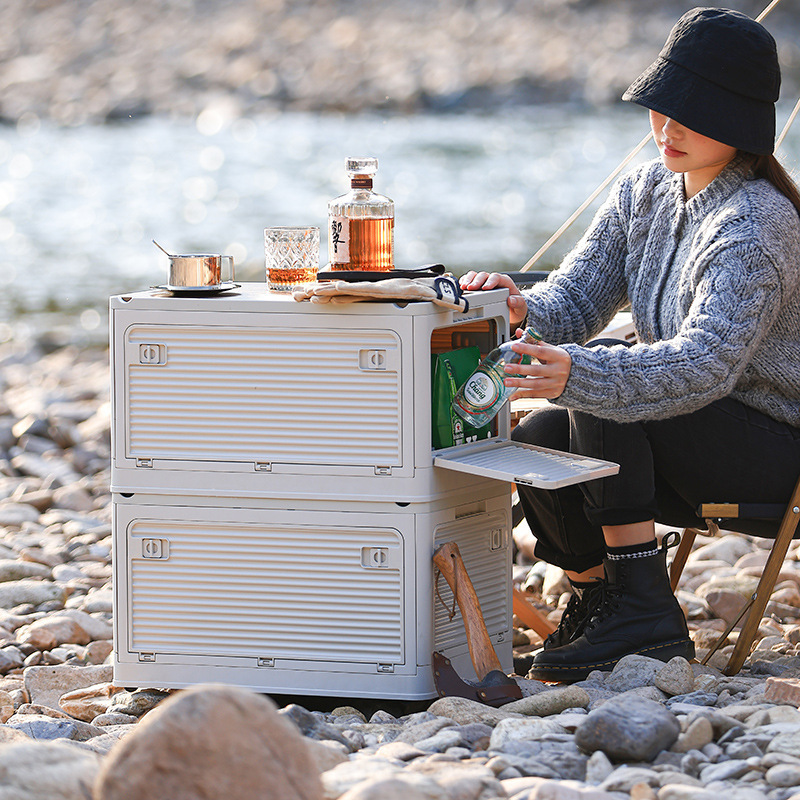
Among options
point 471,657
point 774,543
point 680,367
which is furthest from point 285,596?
point 774,543

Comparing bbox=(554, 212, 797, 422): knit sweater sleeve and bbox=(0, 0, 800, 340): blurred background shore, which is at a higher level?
bbox=(0, 0, 800, 340): blurred background shore

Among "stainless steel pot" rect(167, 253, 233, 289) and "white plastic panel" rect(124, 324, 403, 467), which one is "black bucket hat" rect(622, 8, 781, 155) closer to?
"white plastic panel" rect(124, 324, 403, 467)

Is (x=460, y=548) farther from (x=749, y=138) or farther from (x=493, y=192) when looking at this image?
(x=493, y=192)

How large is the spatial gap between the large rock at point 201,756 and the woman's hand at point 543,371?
111 centimetres

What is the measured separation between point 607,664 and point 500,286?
2.87ft

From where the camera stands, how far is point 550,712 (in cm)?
255

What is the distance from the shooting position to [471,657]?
108 inches

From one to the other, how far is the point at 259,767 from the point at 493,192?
20.3 meters

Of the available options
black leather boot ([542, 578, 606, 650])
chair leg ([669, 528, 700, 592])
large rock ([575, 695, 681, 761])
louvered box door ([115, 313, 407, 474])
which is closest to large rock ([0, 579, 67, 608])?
louvered box door ([115, 313, 407, 474])

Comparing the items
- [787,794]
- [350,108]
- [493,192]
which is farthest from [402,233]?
[350,108]

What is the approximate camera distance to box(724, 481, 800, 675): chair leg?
283 cm

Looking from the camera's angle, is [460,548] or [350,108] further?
[350,108]

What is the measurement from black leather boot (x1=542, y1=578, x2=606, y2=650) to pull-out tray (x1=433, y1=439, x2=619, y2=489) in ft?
1.25

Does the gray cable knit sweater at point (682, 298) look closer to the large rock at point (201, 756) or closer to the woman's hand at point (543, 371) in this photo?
the woman's hand at point (543, 371)
